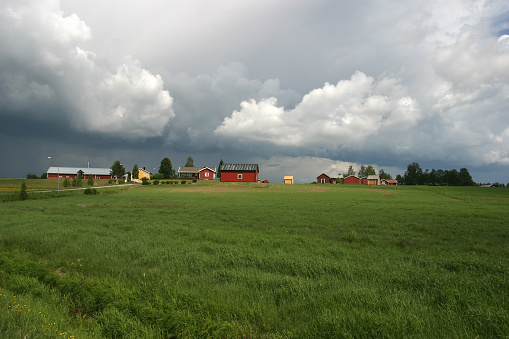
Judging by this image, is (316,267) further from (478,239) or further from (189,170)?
(189,170)

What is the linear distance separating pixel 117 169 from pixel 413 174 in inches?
7079

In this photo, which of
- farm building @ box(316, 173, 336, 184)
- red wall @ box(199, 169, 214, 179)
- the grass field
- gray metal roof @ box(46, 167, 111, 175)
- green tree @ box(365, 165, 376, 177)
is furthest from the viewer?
green tree @ box(365, 165, 376, 177)

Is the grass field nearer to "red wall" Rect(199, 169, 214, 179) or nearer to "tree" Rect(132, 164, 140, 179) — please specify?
"red wall" Rect(199, 169, 214, 179)

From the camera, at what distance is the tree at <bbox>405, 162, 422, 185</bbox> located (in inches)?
6841

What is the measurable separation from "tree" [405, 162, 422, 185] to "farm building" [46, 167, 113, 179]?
591 ft

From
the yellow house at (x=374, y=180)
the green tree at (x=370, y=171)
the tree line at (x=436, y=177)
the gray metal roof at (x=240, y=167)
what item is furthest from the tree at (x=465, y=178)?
the gray metal roof at (x=240, y=167)

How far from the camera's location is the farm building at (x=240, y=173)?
87.0 m

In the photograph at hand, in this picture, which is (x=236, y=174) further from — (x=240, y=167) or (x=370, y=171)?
(x=370, y=171)

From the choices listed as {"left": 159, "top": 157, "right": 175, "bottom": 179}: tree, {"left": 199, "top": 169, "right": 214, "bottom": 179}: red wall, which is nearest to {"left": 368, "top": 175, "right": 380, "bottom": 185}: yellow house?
{"left": 199, "top": 169, "right": 214, "bottom": 179}: red wall

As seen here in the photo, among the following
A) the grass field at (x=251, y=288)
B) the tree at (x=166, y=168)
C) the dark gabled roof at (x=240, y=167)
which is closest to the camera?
the grass field at (x=251, y=288)

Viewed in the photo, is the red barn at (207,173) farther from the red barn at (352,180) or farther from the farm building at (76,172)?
the red barn at (352,180)

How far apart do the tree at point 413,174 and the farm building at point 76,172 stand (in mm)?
180184

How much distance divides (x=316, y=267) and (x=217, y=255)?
315cm

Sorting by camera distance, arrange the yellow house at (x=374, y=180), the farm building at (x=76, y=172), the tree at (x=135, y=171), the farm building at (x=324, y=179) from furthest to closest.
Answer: the tree at (x=135, y=171) < the yellow house at (x=374, y=180) < the farm building at (x=76, y=172) < the farm building at (x=324, y=179)
